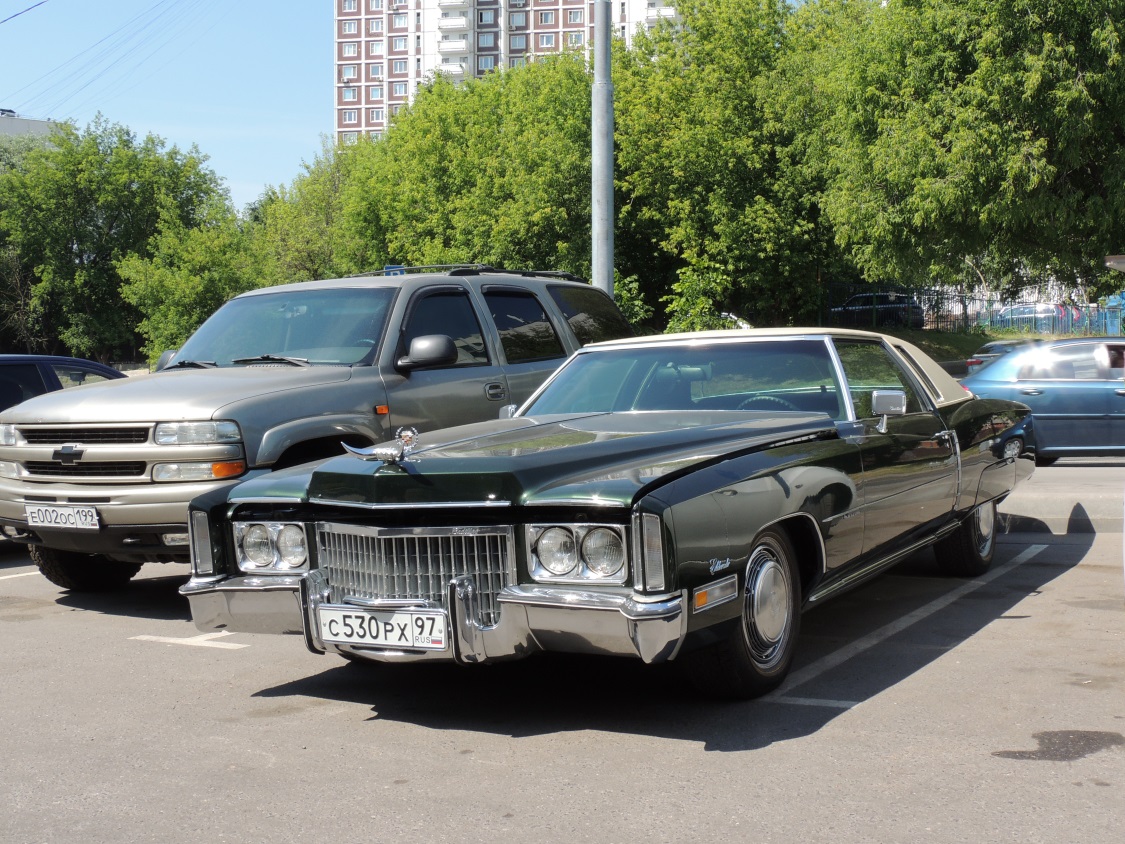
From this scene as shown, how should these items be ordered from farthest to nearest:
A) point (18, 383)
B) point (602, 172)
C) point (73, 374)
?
point (602, 172) → point (73, 374) → point (18, 383)

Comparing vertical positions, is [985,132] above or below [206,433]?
above

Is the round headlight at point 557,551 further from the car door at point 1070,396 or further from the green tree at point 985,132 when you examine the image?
the green tree at point 985,132

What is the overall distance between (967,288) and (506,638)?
54723mm

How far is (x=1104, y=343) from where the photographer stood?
13586 millimetres

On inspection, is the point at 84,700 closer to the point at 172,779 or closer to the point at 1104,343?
the point at 172,779

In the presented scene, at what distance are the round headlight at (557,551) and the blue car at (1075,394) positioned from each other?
415 inches

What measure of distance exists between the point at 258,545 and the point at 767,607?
206cm

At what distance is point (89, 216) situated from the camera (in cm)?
7312

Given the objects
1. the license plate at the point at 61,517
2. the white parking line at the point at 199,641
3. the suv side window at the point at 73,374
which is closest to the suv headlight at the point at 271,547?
the white parking line at the point at 199,641

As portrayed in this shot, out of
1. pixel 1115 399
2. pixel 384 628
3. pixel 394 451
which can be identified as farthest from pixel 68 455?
pixel 1115 399

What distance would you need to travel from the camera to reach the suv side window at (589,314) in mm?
9341

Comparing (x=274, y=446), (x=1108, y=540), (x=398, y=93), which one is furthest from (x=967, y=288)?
(x=398, y=93)

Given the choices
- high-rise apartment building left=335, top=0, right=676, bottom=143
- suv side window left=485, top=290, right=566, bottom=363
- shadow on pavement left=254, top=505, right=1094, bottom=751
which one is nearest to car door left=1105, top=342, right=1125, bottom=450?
suv side window left=485, top=290, right=566, bottom=363

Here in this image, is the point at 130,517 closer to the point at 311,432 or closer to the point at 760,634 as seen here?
the point at 311,432
